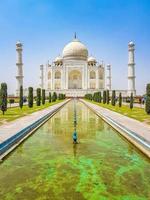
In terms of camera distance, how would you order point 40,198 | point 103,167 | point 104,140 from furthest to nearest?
point 104,140 → point 103,167 → point 40,198

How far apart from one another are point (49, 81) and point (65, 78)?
11.3ft

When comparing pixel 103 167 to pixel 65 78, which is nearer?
pixel 103 167

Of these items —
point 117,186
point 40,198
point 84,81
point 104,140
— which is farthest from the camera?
point 84,81

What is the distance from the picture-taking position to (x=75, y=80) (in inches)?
2191

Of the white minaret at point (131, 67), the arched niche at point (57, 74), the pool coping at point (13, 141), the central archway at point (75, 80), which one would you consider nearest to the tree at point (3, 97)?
the pool coping at point (13, 141)

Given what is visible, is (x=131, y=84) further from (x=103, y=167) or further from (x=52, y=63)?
(x=103, y=167)

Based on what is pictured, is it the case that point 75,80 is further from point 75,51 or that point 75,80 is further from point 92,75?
point 75,51

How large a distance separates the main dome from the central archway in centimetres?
338

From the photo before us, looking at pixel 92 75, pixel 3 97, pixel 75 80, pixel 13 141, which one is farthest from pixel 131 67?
pixel 13 141

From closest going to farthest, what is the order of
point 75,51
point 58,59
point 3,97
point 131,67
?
point 3,97
point 131,67
point 75,51
point 58,59

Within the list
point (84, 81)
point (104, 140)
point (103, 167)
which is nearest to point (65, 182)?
point (103, 167)

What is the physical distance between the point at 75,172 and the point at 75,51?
163 ft

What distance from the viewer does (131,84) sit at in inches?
1713

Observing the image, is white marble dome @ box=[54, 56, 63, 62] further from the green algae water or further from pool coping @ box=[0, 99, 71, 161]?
the green algae water
